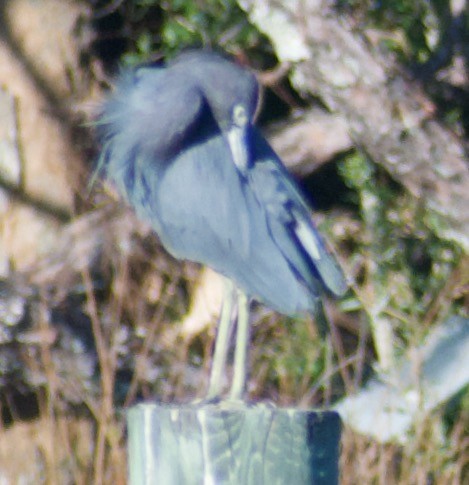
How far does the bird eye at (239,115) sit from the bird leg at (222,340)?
14.3 inches

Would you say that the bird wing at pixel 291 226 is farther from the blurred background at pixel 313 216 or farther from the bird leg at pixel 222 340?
the blurred background at pixel 313 216

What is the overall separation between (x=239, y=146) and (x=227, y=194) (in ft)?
0.37

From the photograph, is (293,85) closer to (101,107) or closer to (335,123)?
(335,123)

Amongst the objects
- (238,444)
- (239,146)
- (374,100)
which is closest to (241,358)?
(238,444)

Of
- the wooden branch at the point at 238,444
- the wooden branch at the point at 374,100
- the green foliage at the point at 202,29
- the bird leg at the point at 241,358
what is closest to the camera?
the wooden branch at the point at 238,444

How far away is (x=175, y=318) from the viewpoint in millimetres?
4832

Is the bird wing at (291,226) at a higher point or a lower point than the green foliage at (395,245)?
higher

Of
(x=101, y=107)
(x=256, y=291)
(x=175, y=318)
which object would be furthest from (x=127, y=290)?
(x=256, y=291)

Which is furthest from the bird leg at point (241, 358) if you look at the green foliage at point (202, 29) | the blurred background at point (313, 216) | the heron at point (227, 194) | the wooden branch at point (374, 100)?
the green foliage at point (202, 29)

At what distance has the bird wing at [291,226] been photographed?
8.04 ft

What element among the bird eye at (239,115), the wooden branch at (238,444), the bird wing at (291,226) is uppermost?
the bird eye at (239,115)

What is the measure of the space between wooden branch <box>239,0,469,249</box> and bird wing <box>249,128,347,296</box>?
76.9 inches

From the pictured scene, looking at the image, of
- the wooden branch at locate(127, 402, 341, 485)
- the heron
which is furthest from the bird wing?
the wooden branch at locate(127, 402, 341, 485)

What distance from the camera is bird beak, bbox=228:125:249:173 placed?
7.94ft
